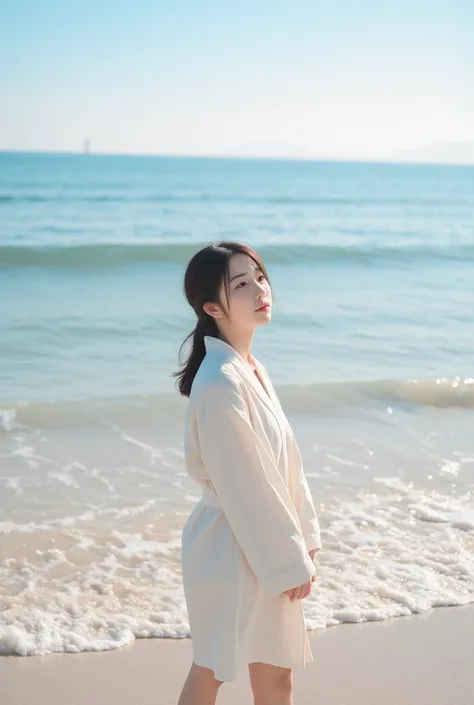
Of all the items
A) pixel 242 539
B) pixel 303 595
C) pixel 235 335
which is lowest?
pixel 303 595

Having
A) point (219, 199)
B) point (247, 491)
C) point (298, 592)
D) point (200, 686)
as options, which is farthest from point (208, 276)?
point (219, 199)

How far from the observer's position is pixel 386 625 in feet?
13.3

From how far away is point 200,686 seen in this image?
98.7 inches

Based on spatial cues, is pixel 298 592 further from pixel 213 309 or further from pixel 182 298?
pixel 182 298

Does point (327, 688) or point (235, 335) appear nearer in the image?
point (235, 335)

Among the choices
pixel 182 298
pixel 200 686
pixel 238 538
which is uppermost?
pixel 238 538

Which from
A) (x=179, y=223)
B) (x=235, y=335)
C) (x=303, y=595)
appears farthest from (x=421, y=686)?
(x=179, y=223)

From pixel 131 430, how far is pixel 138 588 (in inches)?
114

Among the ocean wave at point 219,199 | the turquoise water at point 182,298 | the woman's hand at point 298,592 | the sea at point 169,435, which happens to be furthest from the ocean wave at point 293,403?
the ocean wave at point 219,199

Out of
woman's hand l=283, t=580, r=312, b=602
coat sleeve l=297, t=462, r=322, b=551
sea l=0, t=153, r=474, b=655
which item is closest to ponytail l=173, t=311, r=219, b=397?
coat sleeve l=297, t=462, r=322, b=551

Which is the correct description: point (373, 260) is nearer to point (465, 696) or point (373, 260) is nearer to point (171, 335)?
point (171, 335)

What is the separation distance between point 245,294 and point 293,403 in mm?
5595

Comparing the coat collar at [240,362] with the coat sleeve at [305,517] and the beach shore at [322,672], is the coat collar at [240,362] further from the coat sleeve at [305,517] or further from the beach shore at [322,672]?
the beach shore at [322,672]

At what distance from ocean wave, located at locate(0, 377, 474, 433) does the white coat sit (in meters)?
4.96
